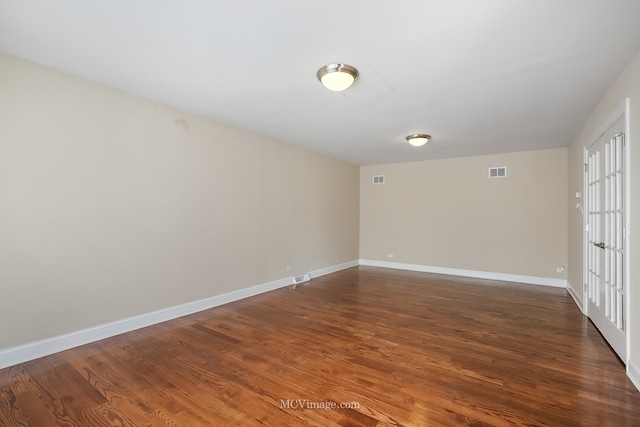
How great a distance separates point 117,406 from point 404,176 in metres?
6.20

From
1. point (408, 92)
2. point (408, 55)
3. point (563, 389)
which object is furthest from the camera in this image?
point (408, 92)

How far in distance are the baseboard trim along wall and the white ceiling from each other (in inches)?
96.6

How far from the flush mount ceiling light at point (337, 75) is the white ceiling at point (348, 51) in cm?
8

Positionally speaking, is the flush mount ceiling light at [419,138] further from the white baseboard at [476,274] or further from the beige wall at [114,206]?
the white baseboard at [476,274]

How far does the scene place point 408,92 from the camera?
293 cm

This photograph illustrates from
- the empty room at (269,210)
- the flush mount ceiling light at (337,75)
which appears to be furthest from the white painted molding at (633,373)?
the flush mount ceiling light at (337,75)

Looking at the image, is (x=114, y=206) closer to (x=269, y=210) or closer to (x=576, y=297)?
(x=269, y=210)

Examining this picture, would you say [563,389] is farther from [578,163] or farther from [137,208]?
[137,208]

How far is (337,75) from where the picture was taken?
2.43 metres

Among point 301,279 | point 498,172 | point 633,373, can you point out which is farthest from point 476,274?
point 633,373

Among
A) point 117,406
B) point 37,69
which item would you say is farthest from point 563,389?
point 37,69

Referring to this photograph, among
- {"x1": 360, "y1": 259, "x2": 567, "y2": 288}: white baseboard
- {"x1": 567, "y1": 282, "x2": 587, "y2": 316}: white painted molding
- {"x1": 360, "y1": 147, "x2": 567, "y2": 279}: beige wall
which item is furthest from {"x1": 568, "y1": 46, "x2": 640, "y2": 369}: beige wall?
{"x1": 360, "y1": 259, "x2": 567, "y2": 288}: white baseboard

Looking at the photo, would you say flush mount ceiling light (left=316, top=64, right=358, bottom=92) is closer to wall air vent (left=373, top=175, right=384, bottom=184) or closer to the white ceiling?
the white ceiling

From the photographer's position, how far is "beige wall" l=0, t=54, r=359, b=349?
95.0 inches
